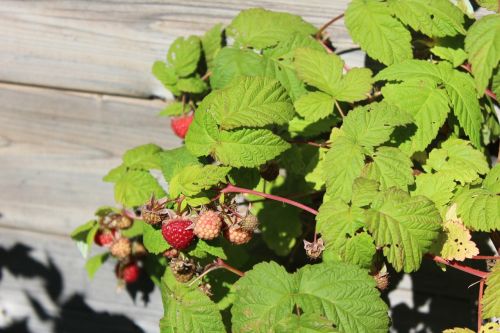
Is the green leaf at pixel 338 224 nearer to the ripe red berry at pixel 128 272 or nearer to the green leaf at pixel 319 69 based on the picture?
the green leaf at pixel 319 69

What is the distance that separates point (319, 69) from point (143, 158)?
1.54 feet

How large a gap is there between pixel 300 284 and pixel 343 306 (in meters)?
0.09

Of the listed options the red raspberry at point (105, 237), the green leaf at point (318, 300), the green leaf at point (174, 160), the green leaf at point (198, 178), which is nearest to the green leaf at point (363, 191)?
the green leaf at point (318, 300)

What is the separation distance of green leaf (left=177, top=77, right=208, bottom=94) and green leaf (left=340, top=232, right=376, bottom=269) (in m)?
0.59

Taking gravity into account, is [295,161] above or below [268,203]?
above

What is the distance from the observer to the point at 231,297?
52.0 inches


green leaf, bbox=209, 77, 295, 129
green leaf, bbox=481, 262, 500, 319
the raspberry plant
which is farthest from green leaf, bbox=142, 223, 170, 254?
green leaf, bbox=481, 262, 500, 319

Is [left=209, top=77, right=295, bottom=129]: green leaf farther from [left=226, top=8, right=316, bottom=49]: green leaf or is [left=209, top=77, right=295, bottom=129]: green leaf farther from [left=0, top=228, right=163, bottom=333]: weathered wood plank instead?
[left=0, top=228, right=163, bottom=333]: weathered wood plank

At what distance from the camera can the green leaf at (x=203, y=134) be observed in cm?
111

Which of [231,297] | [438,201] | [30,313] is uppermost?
[438,201]

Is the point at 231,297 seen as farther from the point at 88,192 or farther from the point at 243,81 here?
the point at 88,192

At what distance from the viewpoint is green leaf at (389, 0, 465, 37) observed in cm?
121

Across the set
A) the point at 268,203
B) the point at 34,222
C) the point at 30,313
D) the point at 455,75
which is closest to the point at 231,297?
the point at 268,203

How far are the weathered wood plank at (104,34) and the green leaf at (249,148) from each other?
1.59 ft
